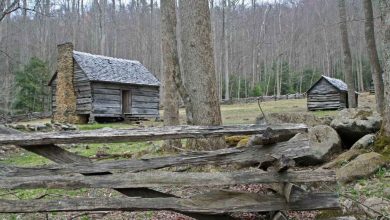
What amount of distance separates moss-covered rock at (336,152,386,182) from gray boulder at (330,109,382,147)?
1.58 metres

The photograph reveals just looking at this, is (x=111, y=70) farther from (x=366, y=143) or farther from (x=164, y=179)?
(x=164, y=179)

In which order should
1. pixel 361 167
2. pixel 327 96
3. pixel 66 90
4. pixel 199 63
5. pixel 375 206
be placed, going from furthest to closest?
pixel 327 96, pixel 66 90, pixel 199 63, pixel 361 167, pixel 375 206

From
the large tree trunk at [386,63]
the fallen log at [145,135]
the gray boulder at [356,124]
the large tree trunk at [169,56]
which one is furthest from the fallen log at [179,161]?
the large tree trunk at [169,56]

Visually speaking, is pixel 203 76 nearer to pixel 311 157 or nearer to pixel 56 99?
pixel 311 157

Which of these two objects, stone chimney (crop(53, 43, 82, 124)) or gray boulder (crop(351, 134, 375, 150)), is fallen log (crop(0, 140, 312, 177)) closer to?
gray boulder (crop(351, 134, 375, 150))

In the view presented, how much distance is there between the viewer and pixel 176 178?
158 inches

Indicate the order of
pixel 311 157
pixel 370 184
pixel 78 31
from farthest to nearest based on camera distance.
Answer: pixel 78 31
pixel 311 157
pixel 370 184

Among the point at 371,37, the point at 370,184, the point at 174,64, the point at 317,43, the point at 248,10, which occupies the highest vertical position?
the point at 248,10

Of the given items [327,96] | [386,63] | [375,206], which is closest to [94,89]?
[327,96]

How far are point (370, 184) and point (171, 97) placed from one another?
5.78 meters

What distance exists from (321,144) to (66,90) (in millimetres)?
18493

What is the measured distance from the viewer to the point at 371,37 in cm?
1210

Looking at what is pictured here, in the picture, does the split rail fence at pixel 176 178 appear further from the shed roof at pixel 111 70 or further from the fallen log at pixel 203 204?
the shed roof at pixel 111 70

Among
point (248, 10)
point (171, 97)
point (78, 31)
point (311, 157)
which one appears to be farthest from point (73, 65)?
point (248, 10)
